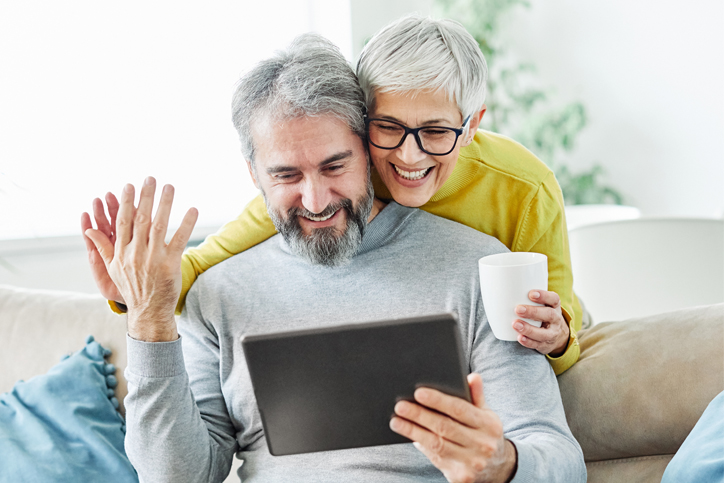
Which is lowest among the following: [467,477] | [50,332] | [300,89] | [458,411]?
[50,332]

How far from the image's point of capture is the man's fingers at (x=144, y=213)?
44.3 inches

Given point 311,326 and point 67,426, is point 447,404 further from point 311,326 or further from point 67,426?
point 67,426

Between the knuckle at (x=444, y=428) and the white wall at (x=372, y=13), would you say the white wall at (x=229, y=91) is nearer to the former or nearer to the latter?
the white wall at (x=372, y=13)

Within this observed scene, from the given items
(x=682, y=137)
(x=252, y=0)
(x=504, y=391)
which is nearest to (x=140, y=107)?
(x=252, y=0)

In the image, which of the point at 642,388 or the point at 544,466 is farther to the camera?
the point at 642,388

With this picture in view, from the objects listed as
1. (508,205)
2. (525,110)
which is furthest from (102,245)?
(525,110)

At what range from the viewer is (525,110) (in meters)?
A: 3.56

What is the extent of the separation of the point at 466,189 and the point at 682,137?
103 inches

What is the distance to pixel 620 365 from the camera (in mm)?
1329

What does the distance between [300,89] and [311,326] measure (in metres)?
0.46

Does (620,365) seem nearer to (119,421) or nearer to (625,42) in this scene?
(119,421)

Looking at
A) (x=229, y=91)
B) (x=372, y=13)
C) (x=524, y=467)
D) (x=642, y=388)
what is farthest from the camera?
(x=372, y=13)

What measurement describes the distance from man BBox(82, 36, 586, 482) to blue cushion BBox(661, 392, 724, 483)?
0.18 meters

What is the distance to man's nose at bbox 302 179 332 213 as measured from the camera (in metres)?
1.25
